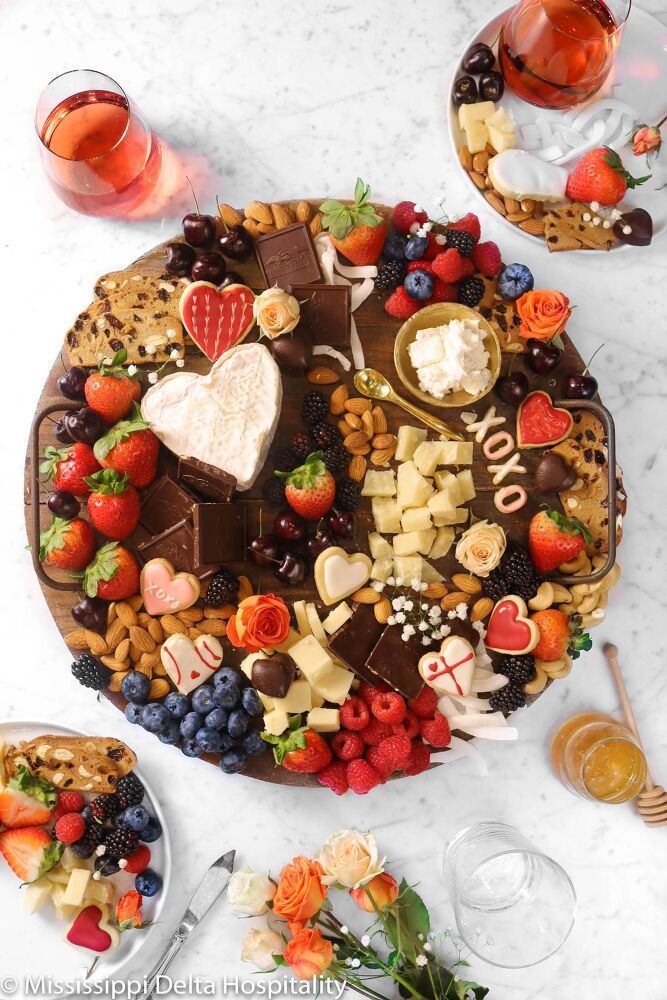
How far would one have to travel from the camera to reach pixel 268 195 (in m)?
2.54

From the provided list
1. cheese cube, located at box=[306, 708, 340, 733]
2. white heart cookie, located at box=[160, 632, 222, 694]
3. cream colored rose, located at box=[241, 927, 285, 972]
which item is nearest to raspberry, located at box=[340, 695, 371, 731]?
cheese cube, located at box=[306, 708, 340, 733]

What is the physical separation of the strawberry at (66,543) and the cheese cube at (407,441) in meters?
0.88

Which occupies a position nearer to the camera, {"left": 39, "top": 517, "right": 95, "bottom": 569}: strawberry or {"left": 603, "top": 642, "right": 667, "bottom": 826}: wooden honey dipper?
{"left": 39, "top": 517, "right": 95, "bottom": 569}: strawberry

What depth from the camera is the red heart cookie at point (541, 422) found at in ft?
7.56

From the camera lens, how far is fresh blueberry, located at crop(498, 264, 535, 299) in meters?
2.30

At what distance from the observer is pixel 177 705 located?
2.24 meters

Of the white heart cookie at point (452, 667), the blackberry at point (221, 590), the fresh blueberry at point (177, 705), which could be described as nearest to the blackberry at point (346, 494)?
the blackberry at point (221, 590)

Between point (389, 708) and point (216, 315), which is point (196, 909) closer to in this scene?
point (389, 708)

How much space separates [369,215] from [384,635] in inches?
44.8

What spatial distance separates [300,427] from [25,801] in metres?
1.29

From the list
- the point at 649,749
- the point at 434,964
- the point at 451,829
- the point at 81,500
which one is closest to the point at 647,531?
the point at 649,749

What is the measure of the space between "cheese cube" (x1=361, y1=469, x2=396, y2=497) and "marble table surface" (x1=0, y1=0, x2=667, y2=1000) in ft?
2.49

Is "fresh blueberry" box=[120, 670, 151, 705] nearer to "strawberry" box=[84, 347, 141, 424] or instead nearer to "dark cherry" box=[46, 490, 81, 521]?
"dark cherry" box=[46, 490, 81, 521]

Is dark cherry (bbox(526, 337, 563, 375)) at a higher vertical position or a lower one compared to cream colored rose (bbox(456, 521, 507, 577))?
higher
